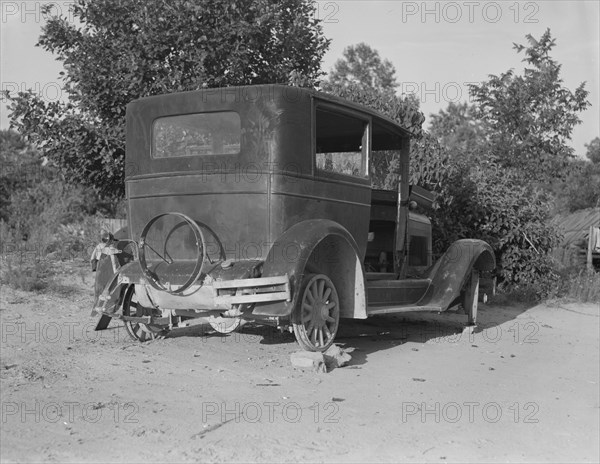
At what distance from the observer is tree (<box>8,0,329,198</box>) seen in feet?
25.0

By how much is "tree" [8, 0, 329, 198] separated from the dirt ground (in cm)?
189

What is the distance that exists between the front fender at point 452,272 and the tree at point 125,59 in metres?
2.87

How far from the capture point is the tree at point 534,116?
13336 millimetres

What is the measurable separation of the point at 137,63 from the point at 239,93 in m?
2.26

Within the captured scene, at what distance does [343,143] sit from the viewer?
687 centimetres

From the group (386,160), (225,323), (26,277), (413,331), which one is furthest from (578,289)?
(26,277)

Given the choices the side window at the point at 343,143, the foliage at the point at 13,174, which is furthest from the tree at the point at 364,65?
the side window at the point at 343,143

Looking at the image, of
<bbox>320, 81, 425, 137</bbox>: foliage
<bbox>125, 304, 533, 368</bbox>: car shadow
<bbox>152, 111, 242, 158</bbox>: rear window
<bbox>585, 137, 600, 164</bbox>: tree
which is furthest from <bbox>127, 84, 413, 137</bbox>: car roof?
<bbox>585, 137, 600, 164</bbox>: tree

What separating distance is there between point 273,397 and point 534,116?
34.6 ft

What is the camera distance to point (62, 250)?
1006 centimetres

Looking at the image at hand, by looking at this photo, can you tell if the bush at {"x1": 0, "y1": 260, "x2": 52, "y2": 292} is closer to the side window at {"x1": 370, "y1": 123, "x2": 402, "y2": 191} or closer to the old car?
the old car

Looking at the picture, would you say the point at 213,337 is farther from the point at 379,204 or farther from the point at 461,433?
the point at 461,433

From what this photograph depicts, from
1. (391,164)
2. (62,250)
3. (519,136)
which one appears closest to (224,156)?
(391,164)

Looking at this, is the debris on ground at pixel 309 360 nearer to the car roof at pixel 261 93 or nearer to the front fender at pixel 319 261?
the front fender at pixel 319 261
